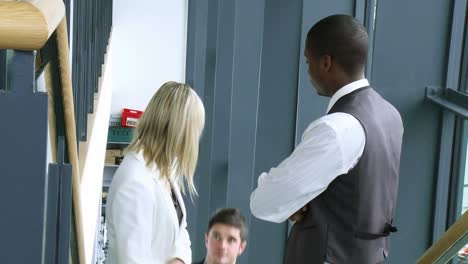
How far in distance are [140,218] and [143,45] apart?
772 centimetres

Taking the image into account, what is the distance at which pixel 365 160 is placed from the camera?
2002 millimetres

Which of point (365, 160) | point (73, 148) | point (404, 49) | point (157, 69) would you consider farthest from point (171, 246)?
point (157, 69)

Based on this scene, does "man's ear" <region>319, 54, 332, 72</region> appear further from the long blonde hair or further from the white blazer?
the white blazer

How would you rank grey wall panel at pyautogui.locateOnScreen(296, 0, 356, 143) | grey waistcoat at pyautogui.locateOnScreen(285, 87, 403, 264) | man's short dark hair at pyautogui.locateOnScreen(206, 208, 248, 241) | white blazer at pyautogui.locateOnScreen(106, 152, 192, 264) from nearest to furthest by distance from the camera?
white blazer at pyautogui.locateOnScreen(106, 152, 192, 264) → grey waistcoat at pyautogui.locateOnScreen(285, 87, 403, 264) → grey wall panel at pyautogui.locateOnScreen(296, 0, 356, 143) → man's short dark hair at pyautogui.locateOnScreen(206, 208, 248, 241)

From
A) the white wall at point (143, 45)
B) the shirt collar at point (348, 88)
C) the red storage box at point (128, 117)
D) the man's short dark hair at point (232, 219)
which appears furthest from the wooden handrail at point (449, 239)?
the white wall at point (143, 45)

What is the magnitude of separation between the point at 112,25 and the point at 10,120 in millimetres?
8898

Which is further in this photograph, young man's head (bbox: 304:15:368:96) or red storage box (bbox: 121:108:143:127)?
red storage box (bbox: 121:108:143:127)

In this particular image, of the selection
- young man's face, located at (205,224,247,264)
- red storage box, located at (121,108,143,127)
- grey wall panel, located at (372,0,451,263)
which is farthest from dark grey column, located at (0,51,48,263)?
red storage box, located at (121,108,143,127)

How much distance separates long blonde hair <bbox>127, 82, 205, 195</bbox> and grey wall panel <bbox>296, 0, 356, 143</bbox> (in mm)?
1073

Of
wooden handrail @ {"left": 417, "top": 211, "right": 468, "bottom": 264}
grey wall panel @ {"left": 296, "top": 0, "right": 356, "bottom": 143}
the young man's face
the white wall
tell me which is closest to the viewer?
wooden handrail @ {"left": 417, "top": 211, "right": 468, "bottom": 264}

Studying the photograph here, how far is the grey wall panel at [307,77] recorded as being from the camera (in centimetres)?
298

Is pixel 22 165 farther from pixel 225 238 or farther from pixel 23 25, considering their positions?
pixel 225 238

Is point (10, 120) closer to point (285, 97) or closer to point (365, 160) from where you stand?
point (365, 160)

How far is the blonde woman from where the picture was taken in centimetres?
192
